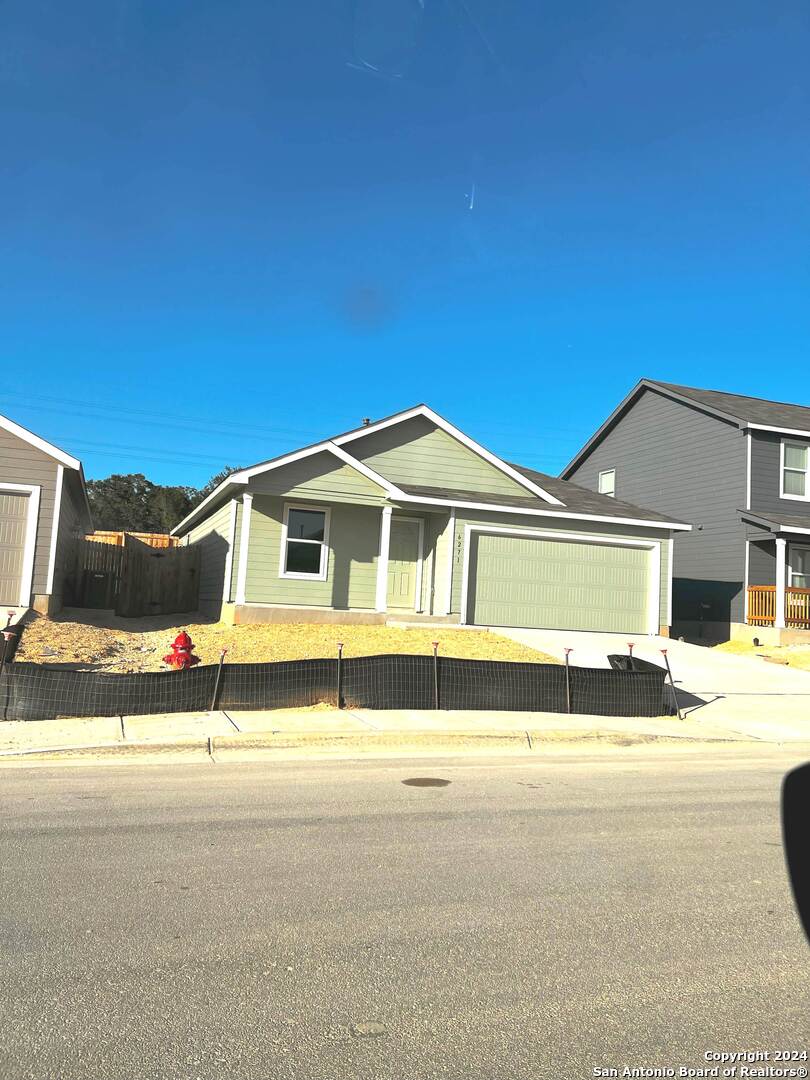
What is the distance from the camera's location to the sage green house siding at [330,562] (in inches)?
800

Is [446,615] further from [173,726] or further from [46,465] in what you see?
[173,726]

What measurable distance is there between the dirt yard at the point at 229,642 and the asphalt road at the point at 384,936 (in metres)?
7.86

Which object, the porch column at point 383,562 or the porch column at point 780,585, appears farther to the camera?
the porch column at point 780,585

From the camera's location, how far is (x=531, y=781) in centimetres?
880

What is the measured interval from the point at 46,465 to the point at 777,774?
14.7 metres

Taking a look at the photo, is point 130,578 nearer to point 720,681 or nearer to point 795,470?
point 720,681

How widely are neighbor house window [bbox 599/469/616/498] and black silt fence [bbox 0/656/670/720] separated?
65.0 ft

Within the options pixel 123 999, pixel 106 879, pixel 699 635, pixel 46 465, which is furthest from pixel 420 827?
pixel 699 635

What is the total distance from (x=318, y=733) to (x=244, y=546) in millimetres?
10063

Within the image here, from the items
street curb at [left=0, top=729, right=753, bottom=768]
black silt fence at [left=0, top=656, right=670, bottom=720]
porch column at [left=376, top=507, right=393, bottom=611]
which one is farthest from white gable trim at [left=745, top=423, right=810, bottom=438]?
street curb at [left=0, top=729, right=753, bottom=768]

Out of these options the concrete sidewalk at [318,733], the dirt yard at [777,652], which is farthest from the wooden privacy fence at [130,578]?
the dirt yard at [777,652]

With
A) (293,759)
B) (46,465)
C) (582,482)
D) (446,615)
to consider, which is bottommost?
(293,759)

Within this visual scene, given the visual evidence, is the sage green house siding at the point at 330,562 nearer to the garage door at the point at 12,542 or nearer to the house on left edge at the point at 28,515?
the house on left edge at the point at 28,515

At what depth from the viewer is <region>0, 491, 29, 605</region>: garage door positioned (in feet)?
57.9
